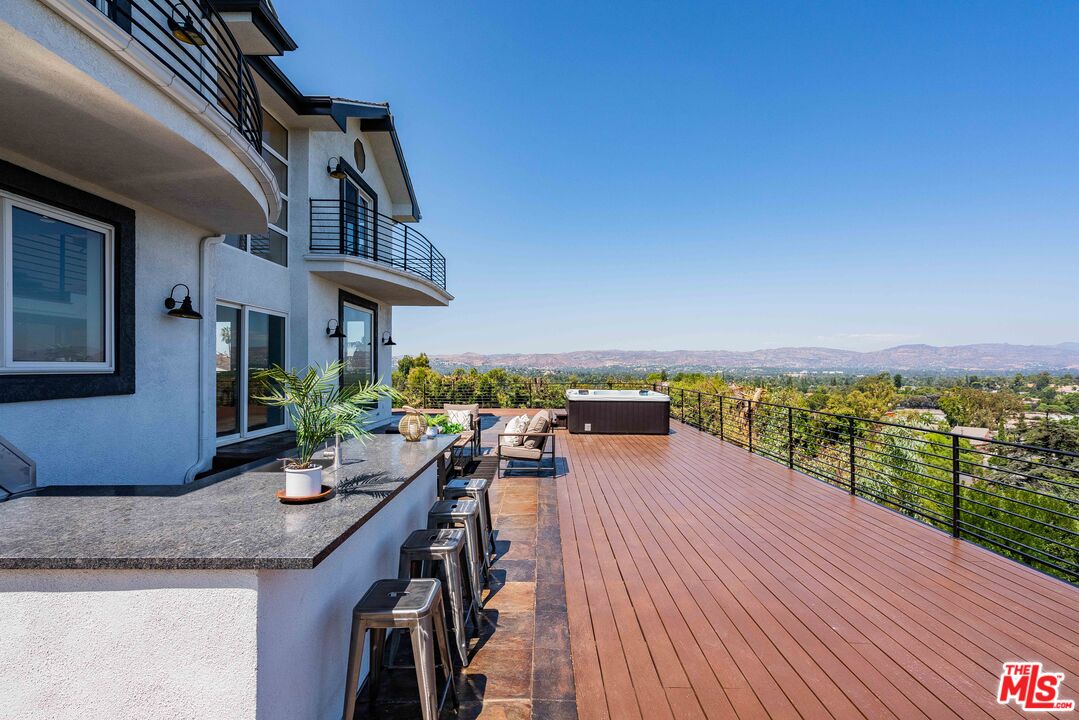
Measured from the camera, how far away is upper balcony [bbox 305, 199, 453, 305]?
7270mm

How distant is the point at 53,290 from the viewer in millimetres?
3047

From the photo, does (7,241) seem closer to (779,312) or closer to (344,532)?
(344,532)

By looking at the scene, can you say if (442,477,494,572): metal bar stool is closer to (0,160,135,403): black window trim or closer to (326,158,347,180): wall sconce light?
(0,160,135,403): black window trim

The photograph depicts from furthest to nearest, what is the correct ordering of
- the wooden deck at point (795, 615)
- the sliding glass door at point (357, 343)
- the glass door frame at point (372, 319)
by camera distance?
the sliding glass door at point (357, 343) < the glass door frame at point (372, 319) < the wooden deck at point (795, 615)

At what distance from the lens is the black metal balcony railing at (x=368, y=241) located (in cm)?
736

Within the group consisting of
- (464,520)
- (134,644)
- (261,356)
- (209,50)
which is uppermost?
(209,50)

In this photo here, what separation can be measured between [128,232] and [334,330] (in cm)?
445

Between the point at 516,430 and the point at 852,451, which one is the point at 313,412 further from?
the point at 852,451

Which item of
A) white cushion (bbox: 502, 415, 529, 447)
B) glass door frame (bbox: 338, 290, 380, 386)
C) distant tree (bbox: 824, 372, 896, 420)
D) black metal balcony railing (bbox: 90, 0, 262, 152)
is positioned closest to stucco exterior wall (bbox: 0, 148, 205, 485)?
black metal balcony railing (bbox: 90, 0, 262, 152)

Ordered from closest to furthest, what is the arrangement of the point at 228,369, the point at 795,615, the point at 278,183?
the point at 795,615, the point at 228,369, the point at 278,183

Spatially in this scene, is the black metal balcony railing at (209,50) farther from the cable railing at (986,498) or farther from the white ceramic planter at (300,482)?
the cable railing at (986,498)

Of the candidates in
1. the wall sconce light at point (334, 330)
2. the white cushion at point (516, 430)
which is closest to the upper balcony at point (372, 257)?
the wall sconce light at point (334, 330)

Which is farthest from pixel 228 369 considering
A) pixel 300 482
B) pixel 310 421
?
pixel 300 482

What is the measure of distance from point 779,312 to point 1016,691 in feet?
177
